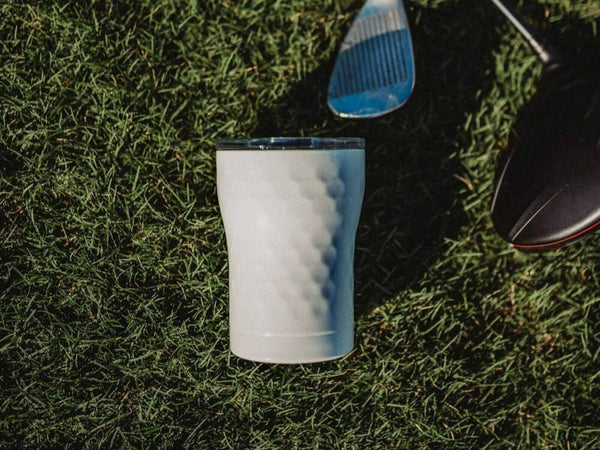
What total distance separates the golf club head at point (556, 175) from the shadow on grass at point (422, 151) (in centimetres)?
16

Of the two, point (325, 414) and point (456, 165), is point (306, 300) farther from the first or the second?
point (456, 165)

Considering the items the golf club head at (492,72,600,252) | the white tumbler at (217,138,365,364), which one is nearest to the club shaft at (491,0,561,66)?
the golf club head at (492,72,600,252)

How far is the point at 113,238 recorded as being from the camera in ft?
4.26

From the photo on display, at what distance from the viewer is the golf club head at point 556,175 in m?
1.09

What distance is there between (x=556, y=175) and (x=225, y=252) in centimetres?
70

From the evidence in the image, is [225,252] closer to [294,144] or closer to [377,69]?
[294,144]

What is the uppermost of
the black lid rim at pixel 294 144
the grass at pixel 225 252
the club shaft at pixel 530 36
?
the club shaft at pixel 530 36

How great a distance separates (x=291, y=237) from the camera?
1.04 metres

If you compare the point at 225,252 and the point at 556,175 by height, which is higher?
the point at 556,175

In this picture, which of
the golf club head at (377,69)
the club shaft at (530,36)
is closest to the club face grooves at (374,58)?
the golf club head at (377,69)

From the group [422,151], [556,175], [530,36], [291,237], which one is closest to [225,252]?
[291,237]

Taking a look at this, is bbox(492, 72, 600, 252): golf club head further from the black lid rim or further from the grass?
the black lid rim

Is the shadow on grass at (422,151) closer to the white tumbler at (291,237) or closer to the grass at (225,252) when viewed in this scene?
the grass at (225,252)

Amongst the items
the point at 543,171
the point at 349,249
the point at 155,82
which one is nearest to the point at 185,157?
the point at 155,82
